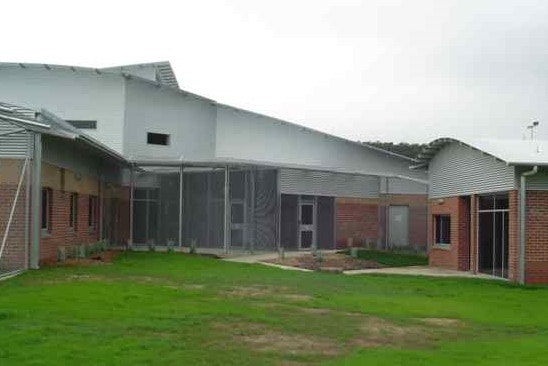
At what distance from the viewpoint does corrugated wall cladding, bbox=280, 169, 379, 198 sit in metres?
35.0

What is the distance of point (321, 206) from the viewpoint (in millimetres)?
36688

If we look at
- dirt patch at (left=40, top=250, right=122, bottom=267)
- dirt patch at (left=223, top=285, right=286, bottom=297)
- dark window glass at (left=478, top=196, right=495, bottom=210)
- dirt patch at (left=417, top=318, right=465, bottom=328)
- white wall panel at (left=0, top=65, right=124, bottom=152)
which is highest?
white wall panel at (left=0, top=65, right=124, bottom=152)

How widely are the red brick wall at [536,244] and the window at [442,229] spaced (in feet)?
19.2

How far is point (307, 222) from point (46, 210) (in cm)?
1537

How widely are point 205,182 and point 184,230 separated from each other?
2212 mm

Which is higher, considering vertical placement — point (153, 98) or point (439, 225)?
point (153, 98)

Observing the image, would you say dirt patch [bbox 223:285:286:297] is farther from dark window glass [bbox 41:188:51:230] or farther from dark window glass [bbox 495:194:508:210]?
dark window glass [bbox 495:194:508:210]

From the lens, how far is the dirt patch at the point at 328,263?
86.3 ft

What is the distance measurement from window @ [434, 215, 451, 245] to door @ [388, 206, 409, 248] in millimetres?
10732

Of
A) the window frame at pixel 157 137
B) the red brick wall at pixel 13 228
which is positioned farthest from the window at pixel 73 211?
the window frame at pixel 157 137

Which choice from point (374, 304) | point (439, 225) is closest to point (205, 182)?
point (439, 225)

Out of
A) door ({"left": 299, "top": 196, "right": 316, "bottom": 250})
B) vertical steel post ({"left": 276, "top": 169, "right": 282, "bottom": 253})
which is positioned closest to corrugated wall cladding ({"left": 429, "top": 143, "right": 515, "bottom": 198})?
vertical steel post ({"left": 276, "top": 169, "right": 282, "bottom": 253})

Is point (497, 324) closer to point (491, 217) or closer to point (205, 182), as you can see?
point (491, 217)

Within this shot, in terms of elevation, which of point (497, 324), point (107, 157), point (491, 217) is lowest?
point (497, 324)
